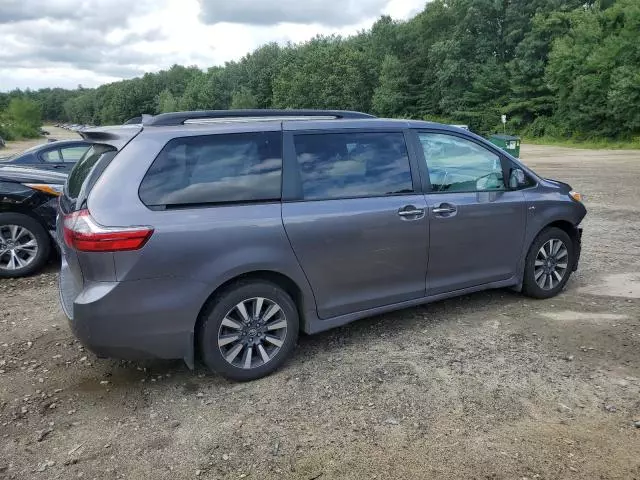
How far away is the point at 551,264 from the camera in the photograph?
17.0 feet

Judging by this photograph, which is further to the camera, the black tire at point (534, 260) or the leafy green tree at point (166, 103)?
the leafy green tree at point (166, 103)

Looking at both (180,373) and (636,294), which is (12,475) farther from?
(636,294)

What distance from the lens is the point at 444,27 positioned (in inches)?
2702

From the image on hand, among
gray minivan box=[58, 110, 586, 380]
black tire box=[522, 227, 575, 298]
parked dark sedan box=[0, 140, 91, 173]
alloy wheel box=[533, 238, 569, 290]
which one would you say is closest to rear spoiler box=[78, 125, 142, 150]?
gray minivan box=[58, 110, 586, 380]

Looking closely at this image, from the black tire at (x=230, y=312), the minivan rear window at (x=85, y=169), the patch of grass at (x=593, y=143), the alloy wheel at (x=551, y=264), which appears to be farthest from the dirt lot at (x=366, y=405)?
the patch of grass at (x=593, y=143)

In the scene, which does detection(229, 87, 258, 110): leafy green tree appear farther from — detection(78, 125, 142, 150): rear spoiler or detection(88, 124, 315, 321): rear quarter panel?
detection(88, 124, 315, 321): rear quarter panel

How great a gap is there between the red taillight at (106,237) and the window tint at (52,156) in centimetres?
645

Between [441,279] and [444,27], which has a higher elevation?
[444,27]

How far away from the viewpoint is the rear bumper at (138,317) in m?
3.26

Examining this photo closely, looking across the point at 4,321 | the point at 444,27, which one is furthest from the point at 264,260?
the point at 444,27

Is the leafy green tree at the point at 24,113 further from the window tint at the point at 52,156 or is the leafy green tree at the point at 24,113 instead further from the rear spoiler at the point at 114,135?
the rear spoiler at the point at 114,135

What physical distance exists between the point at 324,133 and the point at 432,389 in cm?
191

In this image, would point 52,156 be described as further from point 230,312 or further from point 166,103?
point 166,103

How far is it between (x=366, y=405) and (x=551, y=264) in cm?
273
